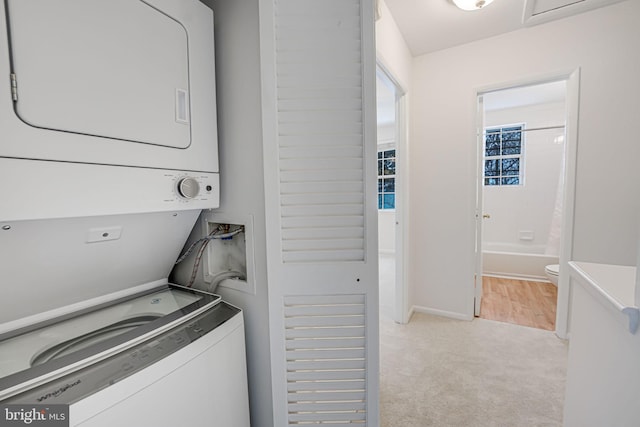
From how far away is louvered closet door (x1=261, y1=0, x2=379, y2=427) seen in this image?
96cm

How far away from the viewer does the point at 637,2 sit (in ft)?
6.10

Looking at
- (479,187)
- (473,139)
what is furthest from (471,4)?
(479,187)

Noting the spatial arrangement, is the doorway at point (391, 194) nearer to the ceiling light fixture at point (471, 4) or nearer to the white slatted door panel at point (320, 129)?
the ceiling light fixture at point (471, 4)

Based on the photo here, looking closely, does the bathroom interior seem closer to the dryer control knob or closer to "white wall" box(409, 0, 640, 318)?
"white wall" box(409, 0, 640, 318)

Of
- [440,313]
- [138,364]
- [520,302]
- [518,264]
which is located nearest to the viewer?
[138,364]

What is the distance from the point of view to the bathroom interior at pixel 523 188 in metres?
3.62

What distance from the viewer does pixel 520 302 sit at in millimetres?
2936

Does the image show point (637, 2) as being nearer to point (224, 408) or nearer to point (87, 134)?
point (87, 134)

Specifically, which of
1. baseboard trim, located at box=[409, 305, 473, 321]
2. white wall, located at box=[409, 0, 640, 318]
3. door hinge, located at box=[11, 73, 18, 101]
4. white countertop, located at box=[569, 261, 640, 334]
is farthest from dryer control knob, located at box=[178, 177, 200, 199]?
baseboard trim, located at box=[409, 305, 473, 321]

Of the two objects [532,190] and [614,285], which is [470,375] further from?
[532,190]

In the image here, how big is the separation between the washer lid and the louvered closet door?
394mm

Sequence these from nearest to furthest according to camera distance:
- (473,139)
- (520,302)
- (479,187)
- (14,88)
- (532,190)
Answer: (14,88) → (473,139) → (479,187) → (520,302) → (532,190)


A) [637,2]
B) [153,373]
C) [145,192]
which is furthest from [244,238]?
[637,2]

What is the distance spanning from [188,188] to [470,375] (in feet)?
6.67
